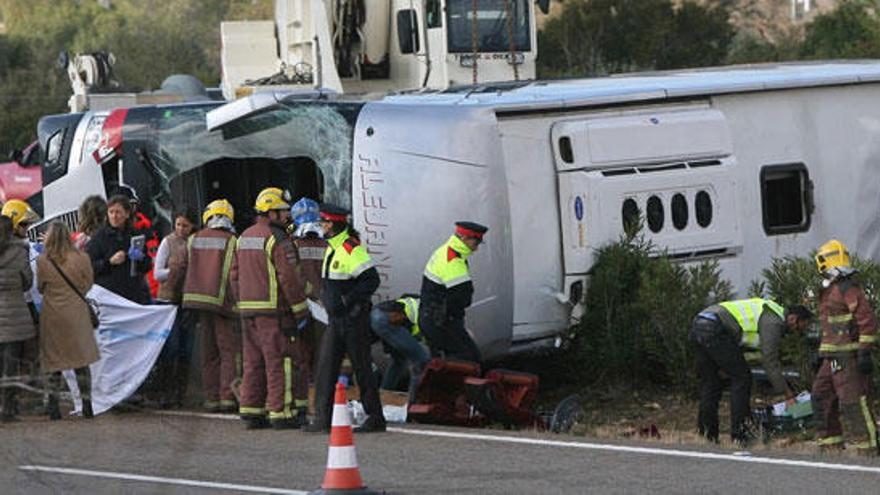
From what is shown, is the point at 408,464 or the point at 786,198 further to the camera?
the point at 786,198

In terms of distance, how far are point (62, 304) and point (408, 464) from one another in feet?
13.2

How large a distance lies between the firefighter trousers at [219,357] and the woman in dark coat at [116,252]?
821 millimetres

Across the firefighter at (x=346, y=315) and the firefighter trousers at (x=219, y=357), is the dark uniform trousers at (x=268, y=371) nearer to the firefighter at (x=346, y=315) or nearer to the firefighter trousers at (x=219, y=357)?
the firefighter at (x=346, y=315)

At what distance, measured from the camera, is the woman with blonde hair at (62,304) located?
15836 millimetres

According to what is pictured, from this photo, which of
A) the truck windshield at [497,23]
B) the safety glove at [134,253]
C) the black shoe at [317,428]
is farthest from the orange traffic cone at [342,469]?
the truck windshield at [497,23]

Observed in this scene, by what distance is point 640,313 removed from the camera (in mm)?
17250

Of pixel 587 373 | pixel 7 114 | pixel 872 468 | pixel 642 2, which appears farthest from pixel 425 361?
pixel 7 114

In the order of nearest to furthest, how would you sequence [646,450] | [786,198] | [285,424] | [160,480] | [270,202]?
1. [160,480]
2. [646,450]
3. [285,424]
4. [270,202]
5. [786,198]

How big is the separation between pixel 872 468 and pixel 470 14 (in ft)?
44.6

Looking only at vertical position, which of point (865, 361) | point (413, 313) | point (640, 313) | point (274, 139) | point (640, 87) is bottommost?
point (865, 361)

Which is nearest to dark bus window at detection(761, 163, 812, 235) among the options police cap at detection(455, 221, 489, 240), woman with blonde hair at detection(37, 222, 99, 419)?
police cap at detection(455, 221, 489, 240)

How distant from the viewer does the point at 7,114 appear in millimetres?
52688

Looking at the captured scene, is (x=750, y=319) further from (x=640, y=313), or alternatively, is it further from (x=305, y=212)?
(x=305, y=212)

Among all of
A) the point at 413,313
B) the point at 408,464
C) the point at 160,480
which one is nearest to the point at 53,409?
the point at 413,313
